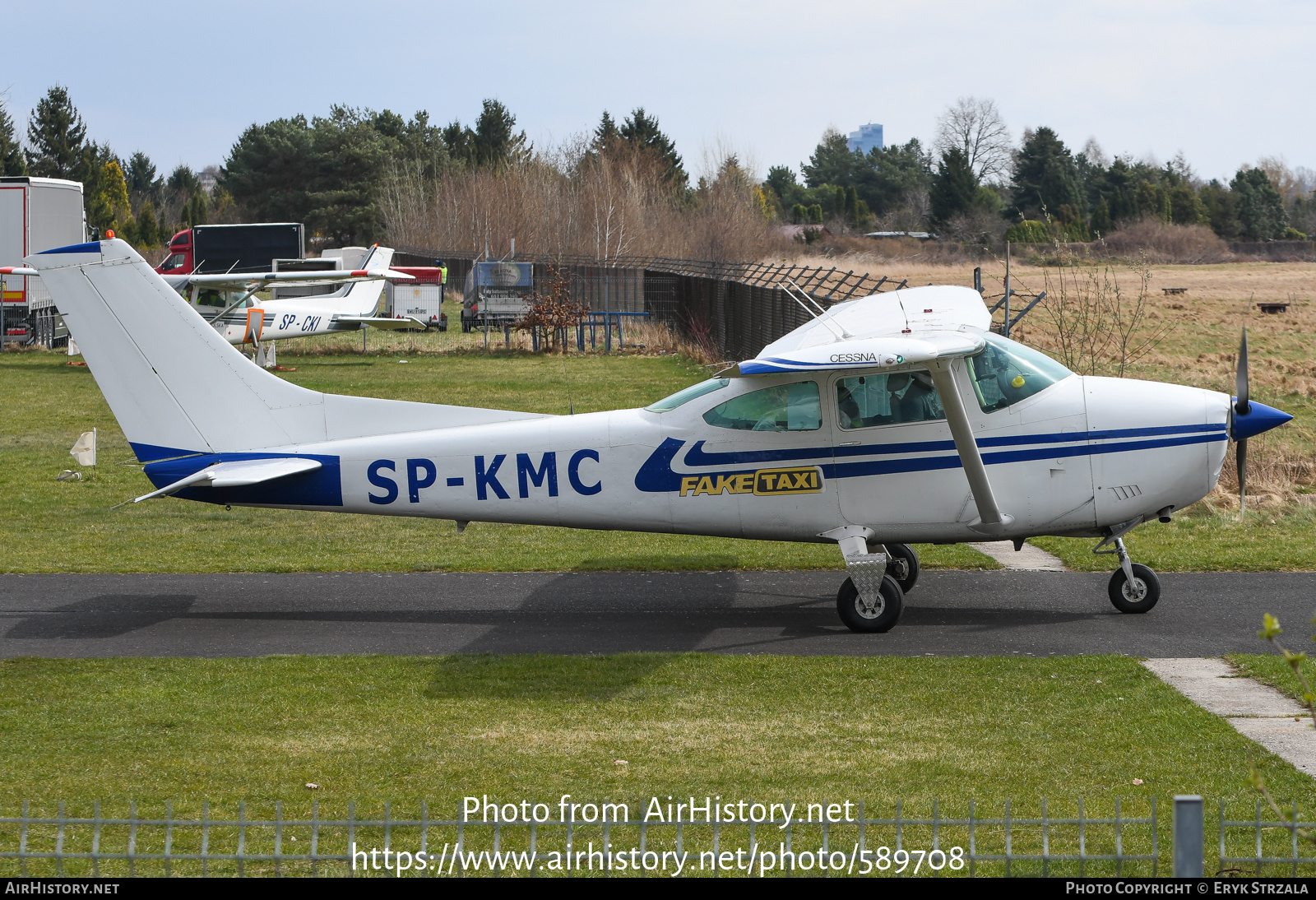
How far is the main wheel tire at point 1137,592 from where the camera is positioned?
9.75 metres

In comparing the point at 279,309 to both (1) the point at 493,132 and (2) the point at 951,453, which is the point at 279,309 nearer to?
(2) the point at 951,453

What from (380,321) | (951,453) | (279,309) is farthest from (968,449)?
(279,309)

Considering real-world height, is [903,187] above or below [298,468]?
above

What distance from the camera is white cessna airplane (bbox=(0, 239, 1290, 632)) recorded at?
30.8 feet

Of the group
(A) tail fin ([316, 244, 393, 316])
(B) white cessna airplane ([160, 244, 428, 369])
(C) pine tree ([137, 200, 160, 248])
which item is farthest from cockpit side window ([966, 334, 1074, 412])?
(C) pine tree ([137, 200, 160, 248])

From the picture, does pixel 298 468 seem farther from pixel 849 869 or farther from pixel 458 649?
pixel 849 869

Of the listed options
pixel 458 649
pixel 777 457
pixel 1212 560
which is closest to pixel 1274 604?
pixel 1212 560

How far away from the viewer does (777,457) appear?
956cm

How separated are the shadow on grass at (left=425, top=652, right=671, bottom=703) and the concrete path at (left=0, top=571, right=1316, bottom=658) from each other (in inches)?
12.7

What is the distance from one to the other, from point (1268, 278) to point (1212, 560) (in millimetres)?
53033

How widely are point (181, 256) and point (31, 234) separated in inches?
466

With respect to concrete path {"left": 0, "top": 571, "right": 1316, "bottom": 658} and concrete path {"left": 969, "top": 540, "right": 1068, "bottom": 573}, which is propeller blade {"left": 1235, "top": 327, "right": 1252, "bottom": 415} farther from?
concrete path {"left": 969, "top": 540, "right": 1068, "bottom": 573}

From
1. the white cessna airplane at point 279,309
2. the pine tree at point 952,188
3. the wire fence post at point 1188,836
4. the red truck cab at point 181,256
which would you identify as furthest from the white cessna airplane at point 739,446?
the pine tree at point 952,188

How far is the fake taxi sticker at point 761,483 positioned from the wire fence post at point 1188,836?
6.63 m
